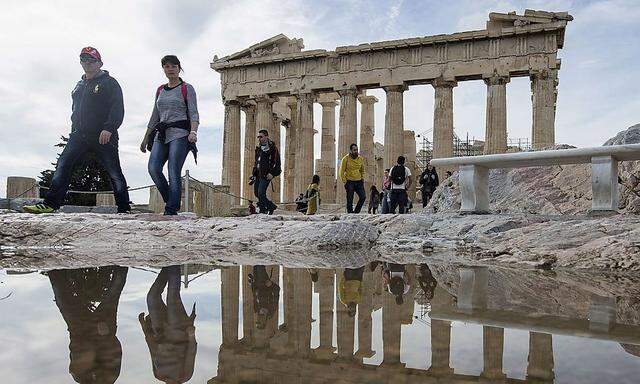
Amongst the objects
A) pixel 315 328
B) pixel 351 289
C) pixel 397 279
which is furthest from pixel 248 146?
pixel 315 328

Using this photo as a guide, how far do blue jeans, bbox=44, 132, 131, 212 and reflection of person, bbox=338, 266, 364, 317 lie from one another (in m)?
4.66

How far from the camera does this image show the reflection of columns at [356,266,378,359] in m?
1.99

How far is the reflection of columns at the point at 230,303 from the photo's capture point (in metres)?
2.21

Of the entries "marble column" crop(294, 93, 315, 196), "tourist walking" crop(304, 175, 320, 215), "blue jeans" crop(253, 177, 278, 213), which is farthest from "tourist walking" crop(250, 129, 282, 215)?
"marble column" crop(294, 93, 315, 196)

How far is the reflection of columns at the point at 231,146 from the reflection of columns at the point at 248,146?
43 cm

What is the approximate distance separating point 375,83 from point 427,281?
2246cm

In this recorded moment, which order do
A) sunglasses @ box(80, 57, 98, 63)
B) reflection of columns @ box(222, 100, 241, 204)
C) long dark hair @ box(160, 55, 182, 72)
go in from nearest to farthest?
long dark hair @ box(160, 55, 182, 72) → sunglasses @ box(80, 57, 98, 63) → reflection of columns @ box(222, 100, 241, 204)

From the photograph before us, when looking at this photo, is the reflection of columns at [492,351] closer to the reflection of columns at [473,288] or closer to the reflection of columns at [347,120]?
the reflection of columns at [473,288]

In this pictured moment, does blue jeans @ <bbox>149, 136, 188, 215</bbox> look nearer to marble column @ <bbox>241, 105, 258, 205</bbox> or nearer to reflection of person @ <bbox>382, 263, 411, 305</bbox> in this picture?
reflection of person @ <bbox>382, 263, 411, 305</bbox>

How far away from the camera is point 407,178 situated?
11.9 meters

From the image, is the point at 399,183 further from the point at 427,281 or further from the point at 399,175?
the point at 427,281

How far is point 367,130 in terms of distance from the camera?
3078 centimetres

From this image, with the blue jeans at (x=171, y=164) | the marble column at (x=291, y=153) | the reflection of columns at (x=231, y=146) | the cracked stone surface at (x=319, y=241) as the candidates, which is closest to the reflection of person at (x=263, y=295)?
the cracked stone surface at (x=319, y=241)

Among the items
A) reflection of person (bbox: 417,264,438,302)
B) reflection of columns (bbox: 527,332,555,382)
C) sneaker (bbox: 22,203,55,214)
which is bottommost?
reflection of person (bbox: 417,264,438,302)
